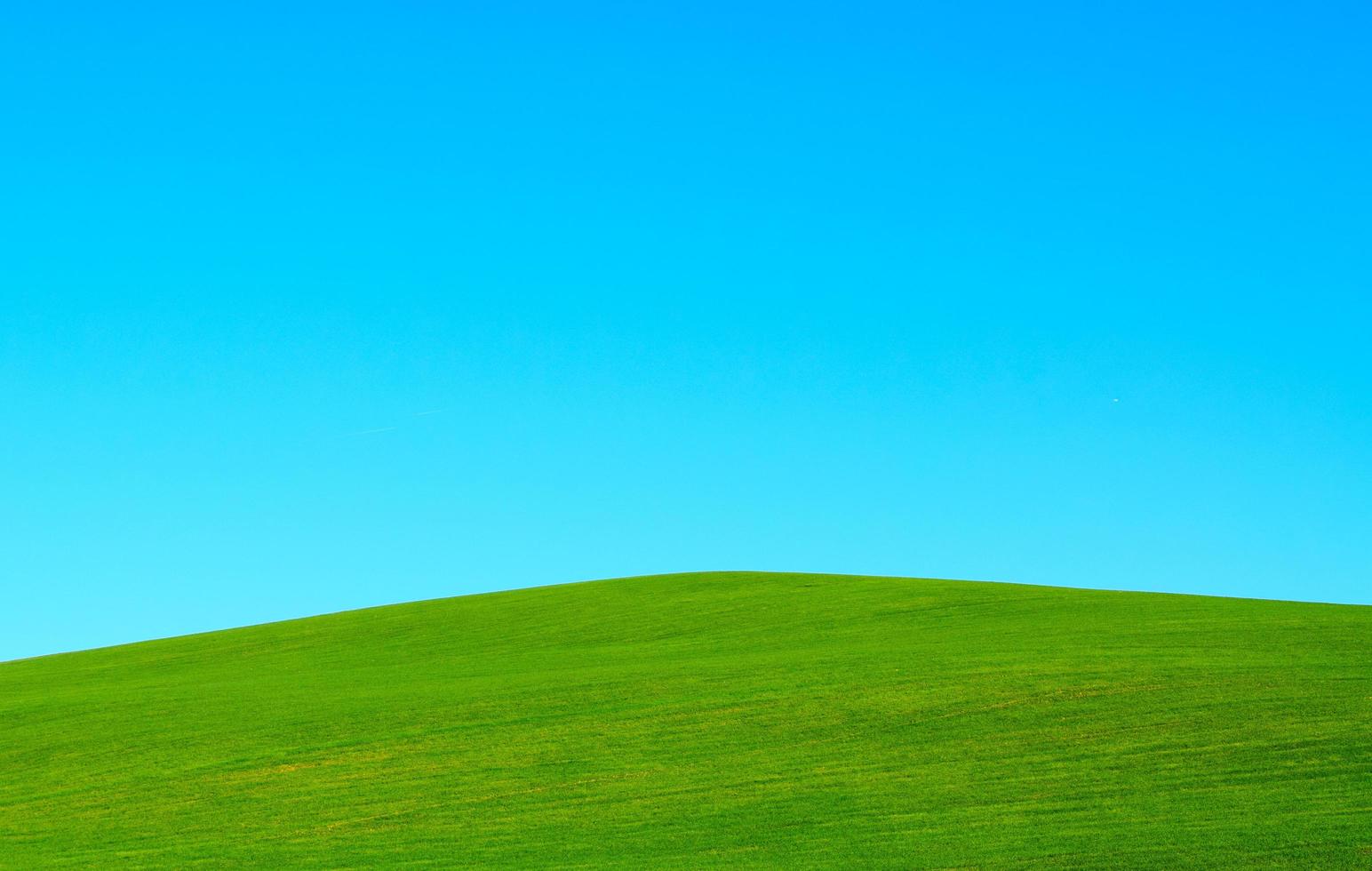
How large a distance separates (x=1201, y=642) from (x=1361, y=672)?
3.08 metres

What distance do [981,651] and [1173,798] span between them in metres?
7.60

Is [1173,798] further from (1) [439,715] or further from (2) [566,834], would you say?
(1) [439,715]

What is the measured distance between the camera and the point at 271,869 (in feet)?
34.9

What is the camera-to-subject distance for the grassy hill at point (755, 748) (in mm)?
10398

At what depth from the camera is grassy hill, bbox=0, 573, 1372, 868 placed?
409 inches

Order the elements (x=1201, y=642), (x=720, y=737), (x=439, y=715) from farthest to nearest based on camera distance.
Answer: (x=1201, y=642) < (x=439, y=715) < (x=720, y=737)

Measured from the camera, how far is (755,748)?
13.6m

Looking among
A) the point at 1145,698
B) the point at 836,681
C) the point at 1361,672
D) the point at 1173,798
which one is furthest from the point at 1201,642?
the point at 1173,798

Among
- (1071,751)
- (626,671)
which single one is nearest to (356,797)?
(626,671)

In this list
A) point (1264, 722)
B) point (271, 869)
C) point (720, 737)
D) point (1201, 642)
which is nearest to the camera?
point (271, 869)

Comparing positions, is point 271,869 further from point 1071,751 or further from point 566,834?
point 1071,751

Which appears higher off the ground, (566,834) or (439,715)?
(439,715)

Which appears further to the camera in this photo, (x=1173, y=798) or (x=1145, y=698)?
(x=1145, y=698)

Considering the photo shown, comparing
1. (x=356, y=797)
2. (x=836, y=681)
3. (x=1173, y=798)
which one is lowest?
(x=1173, y=798)
